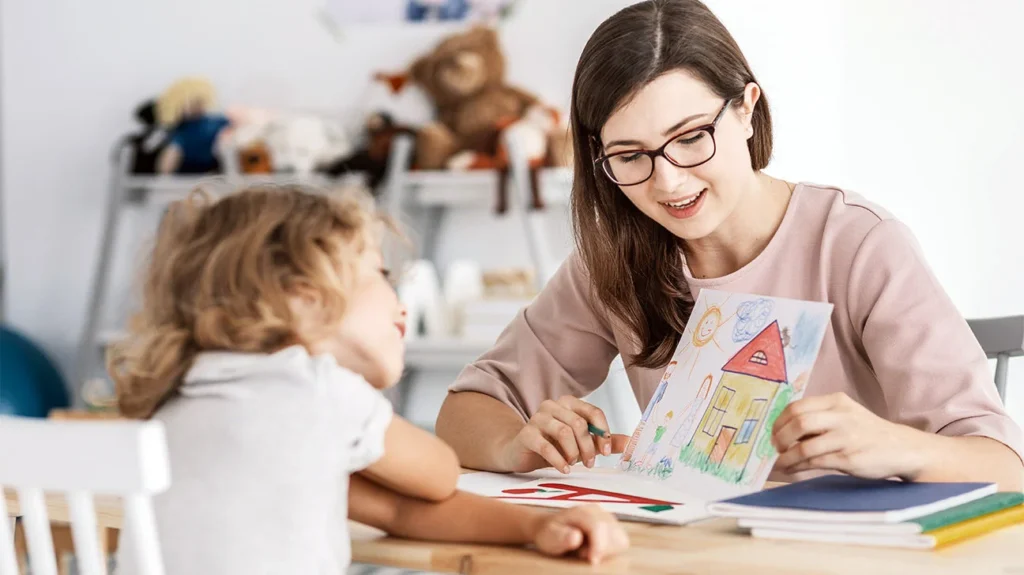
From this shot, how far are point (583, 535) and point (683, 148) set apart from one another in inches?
19.8

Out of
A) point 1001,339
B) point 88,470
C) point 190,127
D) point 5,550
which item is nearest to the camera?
point 88,470

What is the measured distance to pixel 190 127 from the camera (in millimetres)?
3516

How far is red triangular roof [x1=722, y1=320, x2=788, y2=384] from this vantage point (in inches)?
39.9

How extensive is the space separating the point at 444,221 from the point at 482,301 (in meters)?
0.49

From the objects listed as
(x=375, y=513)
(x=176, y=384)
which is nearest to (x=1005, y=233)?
(x=375, y=513)

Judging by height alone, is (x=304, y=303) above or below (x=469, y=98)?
below

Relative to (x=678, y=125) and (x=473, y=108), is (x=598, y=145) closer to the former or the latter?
(x=678, y=125)

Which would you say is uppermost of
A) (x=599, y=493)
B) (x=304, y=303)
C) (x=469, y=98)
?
(x=469, y=98)

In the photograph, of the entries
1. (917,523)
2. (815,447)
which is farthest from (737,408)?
(917,523)

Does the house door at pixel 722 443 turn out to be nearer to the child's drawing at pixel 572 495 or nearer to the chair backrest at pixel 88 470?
the child's drawing at pixel 572 495

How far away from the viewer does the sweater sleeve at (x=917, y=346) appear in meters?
1.09

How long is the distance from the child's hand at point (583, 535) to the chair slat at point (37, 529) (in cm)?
35

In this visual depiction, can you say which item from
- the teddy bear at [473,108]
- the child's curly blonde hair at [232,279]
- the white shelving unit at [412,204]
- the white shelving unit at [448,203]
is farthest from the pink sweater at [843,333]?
the teddy bear at [473,108]

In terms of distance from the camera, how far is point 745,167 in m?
1.27
